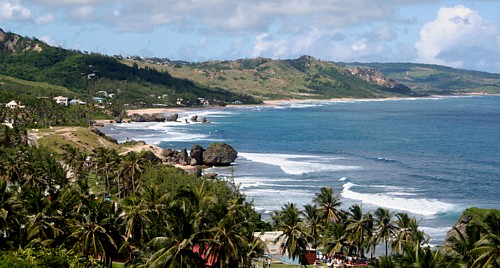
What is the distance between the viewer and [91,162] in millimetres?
96875

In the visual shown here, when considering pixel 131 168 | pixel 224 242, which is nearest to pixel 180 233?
pixel 224 242

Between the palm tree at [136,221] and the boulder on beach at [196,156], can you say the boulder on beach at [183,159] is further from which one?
the palm tree at [136,221]

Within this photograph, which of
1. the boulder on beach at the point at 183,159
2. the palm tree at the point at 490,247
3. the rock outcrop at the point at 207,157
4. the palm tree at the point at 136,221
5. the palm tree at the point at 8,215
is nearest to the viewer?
the palm tree at the point at 490,247

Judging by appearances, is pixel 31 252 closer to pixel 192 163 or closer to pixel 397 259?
pixel 397 259

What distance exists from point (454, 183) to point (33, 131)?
90.6 m

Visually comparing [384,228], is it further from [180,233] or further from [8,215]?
[8,215]

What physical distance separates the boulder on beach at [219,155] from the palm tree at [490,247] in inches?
3805

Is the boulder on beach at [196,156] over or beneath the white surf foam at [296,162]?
over

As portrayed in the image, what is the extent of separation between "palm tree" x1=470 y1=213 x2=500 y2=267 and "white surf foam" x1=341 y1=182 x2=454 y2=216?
5132 centimetres

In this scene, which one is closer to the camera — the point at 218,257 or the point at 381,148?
the point at 218,257

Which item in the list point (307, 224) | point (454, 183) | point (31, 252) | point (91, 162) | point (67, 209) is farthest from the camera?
point (454, 183)

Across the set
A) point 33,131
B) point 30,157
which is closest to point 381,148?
point 33,131

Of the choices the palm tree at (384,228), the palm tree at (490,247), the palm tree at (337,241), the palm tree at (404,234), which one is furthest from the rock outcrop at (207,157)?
the palm tree at (490,247)

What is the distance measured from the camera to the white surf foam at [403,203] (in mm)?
88294
